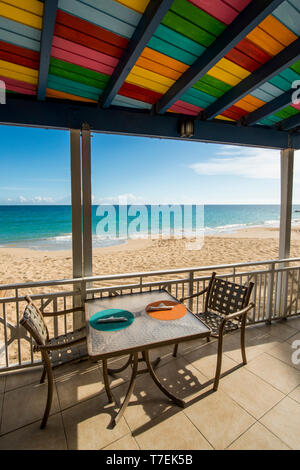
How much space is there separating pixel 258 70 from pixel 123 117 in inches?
51.8

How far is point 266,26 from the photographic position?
5.04 ft

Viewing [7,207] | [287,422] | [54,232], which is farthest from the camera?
[7,207]

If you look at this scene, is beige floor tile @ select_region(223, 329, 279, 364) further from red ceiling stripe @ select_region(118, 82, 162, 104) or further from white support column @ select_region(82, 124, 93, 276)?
red ceiling stripe @ select_region(118, 82, 162, 104)

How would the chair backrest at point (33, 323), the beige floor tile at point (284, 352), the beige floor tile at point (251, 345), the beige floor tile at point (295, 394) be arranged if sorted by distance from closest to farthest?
1. the chair backrest at point (33, 323)
2. the beige floor tile at point (295, 394)
3. the beige floor tile at point (284, 352)
4. the beige floor tile at point (251, 345)

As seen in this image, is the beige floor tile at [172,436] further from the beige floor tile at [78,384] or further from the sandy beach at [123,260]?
the sandy beach at [123,260]

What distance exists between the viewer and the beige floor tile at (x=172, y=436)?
1.49 m

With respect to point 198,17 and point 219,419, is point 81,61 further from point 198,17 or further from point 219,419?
point 219,419

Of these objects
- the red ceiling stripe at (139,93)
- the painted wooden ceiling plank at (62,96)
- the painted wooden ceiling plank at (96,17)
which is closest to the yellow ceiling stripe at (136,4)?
the painted wooden ceiling plank at (96,17)

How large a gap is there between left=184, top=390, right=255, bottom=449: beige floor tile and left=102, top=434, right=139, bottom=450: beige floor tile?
44 cm

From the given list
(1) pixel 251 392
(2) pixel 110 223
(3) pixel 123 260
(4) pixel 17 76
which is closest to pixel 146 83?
(4) pixel 17 76

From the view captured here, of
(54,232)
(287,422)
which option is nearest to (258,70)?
(287,422)

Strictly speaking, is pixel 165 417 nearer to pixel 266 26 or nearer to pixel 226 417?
pixel 226 417

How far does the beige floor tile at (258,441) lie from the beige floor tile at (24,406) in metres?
1.33

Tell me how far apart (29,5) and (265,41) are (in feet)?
5.11
